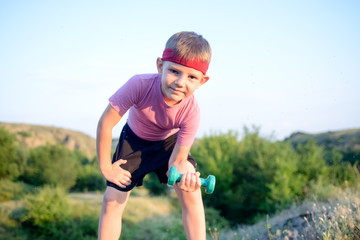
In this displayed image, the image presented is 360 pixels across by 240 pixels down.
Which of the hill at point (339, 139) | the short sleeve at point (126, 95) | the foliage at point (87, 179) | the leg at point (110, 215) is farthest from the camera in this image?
the hill at point (339, 139)

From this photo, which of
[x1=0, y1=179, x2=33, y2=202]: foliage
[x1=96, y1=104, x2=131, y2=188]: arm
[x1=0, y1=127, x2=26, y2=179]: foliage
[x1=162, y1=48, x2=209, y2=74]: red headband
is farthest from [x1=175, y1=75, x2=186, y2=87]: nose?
[x1=0, y1=127, x2=26, y2=179]: foliage

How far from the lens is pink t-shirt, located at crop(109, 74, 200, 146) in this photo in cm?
252

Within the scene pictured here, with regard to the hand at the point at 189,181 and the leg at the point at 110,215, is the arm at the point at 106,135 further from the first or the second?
the hand at the point at 189,181

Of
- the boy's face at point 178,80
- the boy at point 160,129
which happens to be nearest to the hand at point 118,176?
the boy at point 160,129

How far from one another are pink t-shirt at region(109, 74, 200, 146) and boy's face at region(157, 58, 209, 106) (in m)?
0.17

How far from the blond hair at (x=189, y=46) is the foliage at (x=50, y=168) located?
1206cm

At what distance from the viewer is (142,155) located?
9.39ft

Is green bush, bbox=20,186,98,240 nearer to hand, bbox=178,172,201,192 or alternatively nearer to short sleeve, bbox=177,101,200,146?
short sleeve, bbox=177,101,200,146

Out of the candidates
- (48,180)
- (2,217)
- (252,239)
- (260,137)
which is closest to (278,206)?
(260,137)

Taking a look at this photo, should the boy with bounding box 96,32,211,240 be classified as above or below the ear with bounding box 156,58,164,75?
below

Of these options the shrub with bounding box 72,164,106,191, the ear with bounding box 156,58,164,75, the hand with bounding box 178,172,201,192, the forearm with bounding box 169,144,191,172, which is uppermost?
the ear with bounding box 156,58,164,75

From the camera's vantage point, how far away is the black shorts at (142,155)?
2840 mm

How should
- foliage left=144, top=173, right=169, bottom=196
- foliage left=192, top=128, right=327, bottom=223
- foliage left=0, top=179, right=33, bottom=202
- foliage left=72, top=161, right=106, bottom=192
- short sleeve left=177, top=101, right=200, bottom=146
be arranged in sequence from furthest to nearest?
1. foliage left=72, top=161, right=106, bottom=192
2. foliage left=144, top=173, right=169, bottom=196
3. foliage left=0, top=179, right=33, bottom=202
4. foliage left=192, top=128, right=327, bottom=223
5. short sleeve left=177, top=101, right=200, bottom=146

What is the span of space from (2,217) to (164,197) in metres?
5.90
